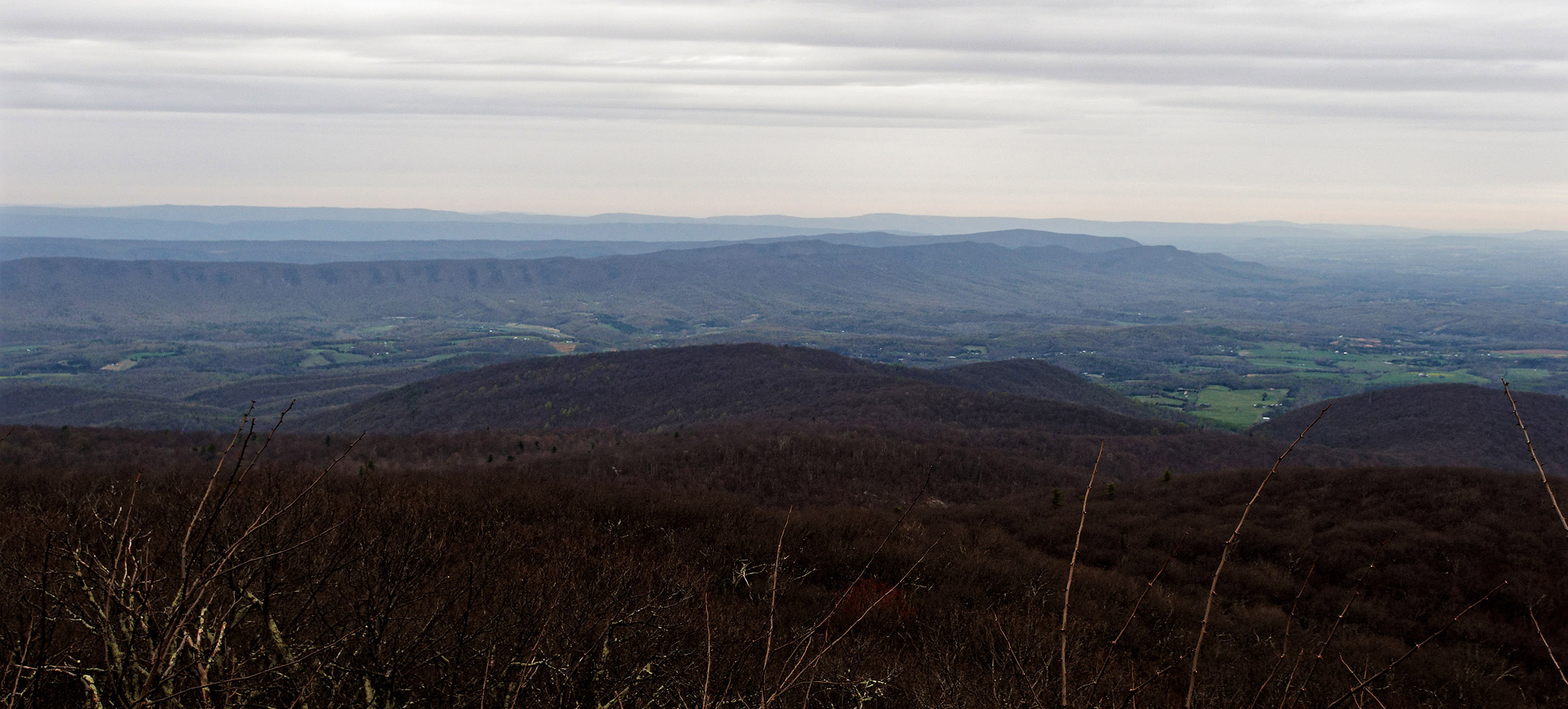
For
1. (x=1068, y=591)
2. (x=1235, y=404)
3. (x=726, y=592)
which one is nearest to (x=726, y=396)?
(x=1235, y=404)

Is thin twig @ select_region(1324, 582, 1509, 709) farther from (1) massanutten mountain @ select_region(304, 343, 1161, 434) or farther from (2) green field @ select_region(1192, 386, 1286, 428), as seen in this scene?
(2) green field @ select_region(1192, 386, 1286, 428)

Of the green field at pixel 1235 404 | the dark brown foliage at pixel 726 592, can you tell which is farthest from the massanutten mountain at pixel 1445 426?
the dark brown foliage at pixel 726 592

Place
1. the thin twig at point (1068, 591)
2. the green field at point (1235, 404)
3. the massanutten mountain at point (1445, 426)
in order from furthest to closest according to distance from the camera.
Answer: the green field at point (1235, 404), the massanutten mountain at point (1445, 426), the thin twig at point (1068, 591)

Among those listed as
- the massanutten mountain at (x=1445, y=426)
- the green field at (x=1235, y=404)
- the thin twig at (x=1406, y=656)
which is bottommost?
the green field at (x=1235, y=404)

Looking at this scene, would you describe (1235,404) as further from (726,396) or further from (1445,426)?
(726,396)

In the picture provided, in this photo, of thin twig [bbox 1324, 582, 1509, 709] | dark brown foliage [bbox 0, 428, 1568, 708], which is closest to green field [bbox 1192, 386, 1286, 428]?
dark brown foliage [bbox 0, 428, 1568, 708]

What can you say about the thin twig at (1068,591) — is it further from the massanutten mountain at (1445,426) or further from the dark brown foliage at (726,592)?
the massanutten mountain at (1445,426)
